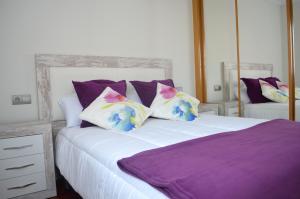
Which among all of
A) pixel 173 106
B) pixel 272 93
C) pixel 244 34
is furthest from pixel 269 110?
pixel 173 106

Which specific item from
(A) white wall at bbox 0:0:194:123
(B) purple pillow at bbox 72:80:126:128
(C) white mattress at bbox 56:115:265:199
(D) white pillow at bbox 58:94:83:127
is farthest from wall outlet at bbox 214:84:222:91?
(D) white pillow at bbox 58:94:83:127

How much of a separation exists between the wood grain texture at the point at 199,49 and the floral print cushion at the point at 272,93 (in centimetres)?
90

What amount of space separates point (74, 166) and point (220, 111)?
6.74 feet

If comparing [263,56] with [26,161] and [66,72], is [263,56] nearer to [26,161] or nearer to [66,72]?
[66,72]

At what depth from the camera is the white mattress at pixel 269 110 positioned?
243cm

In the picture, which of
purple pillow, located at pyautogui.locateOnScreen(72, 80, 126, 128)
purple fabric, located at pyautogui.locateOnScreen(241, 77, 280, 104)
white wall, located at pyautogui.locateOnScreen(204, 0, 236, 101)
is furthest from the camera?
white wall, located at pyautogui.locateOnScreen(204, 0, 236, 101)

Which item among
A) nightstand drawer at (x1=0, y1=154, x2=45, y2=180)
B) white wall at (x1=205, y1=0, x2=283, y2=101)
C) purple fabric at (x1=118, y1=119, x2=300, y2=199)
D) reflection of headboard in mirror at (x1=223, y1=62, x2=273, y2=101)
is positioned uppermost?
white wall at (x1=205, y1=0, x2=283, y2=101)

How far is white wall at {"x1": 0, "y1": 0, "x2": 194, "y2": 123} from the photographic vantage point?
2.12 m

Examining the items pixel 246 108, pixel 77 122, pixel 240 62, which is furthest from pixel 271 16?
pixel 77 122

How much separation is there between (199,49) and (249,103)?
106cm

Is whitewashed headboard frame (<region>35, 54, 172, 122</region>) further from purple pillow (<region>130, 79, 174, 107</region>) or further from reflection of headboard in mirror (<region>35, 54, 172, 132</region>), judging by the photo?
purple pillow (<region>130, 79, 174, 107</region>)

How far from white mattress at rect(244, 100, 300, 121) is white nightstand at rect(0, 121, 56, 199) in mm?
2226

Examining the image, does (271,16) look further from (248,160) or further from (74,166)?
(74,166)

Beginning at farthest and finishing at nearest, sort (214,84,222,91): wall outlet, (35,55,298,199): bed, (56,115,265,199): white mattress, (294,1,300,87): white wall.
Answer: (214,84,222,91): wall outlet < (294,1,300,87): white wall < (35,55,298,199): bed < (56,115,265,199): white mattress
